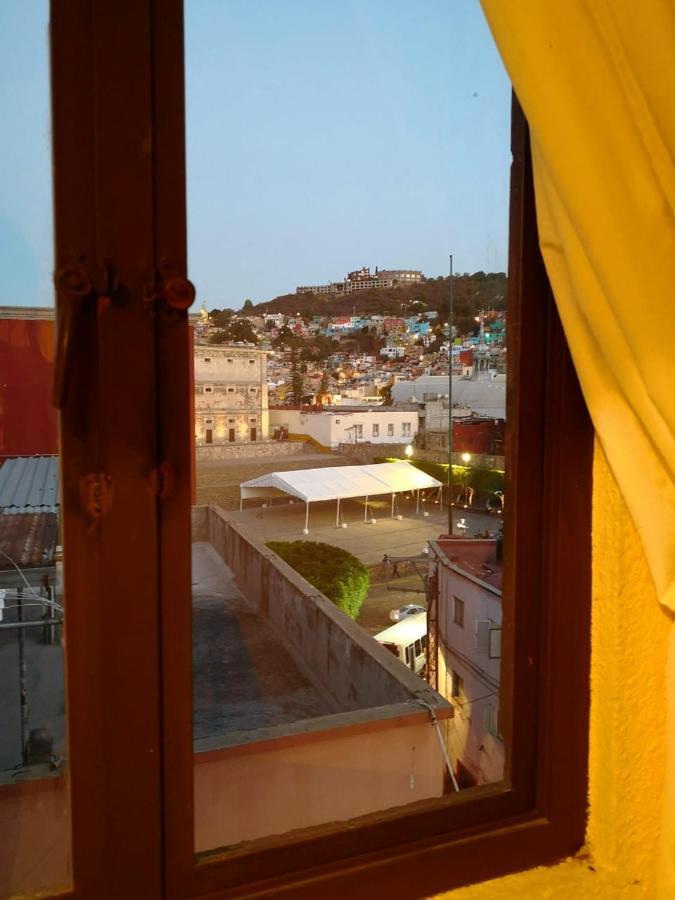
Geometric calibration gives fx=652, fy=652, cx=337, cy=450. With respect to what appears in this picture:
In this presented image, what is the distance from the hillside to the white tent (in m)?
0.61

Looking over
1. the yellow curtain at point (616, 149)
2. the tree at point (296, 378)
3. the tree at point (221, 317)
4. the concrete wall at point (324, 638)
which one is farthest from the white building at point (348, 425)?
the concrete wall at point (324, 638)

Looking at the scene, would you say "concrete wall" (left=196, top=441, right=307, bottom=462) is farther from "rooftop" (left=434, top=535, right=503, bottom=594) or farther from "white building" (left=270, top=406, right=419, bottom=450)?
"rooftop" (left=434, top=535, right=503, bottom=594)

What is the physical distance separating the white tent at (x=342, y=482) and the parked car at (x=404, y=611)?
127cm

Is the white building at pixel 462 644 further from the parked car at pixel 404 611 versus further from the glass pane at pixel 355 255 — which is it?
the parked car at pixel 404 611

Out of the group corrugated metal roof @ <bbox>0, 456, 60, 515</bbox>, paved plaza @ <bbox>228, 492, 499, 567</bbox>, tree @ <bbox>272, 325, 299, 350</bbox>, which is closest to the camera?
corrugated metal roof @ <bbox>0, 456, 60, 515</bbox>

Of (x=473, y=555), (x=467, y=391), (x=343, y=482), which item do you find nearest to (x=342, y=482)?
(x=343, y=482)

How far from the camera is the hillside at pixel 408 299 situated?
96cm

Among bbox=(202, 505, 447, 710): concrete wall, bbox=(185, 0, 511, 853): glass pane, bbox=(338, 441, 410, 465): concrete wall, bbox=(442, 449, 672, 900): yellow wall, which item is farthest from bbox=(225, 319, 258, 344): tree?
bbox=(202, 505, 447, 710): concrete wall

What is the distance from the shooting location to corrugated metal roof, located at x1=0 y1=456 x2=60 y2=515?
68 centimetres

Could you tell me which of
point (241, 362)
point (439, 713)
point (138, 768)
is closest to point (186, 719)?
point (138, 768)

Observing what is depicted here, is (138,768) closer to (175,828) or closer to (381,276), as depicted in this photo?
(175,828)

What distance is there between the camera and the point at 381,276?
3.99 feet

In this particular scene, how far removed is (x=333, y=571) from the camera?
405cm

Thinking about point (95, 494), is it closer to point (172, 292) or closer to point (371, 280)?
point (172, 292)
